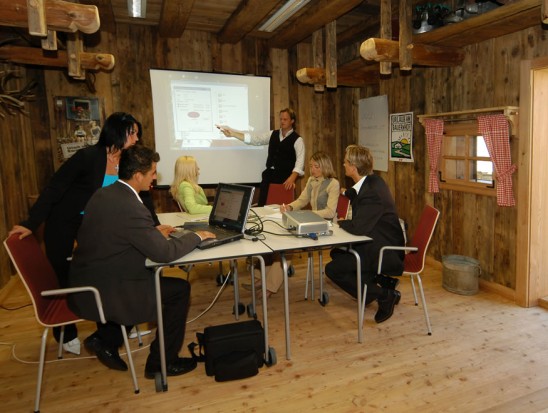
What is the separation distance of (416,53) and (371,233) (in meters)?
1.66

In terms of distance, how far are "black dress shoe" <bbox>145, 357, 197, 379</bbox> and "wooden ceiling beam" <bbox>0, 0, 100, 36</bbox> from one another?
6.82 ft

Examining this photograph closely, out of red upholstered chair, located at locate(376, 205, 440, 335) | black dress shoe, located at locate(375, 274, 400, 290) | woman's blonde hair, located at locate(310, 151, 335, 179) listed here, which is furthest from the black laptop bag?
woman's blonde hair, located at locate(310, 151, 335, 179)

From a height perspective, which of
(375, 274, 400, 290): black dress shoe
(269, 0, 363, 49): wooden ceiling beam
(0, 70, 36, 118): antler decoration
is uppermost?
(269, 0, 363, 49): wooden ceiling beam

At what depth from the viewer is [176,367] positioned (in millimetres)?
2332

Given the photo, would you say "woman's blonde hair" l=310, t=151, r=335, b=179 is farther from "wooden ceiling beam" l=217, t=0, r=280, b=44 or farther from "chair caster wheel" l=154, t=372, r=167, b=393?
"chair caster wheel" l=154, t=372, r=167, b=393

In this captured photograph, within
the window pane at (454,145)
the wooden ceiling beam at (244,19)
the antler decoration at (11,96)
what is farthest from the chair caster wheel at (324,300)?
the antler decoration at (11,96)

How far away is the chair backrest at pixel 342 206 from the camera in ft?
11.9

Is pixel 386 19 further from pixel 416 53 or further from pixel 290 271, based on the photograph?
pixel 290 271

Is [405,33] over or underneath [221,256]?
over

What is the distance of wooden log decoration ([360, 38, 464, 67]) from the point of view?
3.14 metres

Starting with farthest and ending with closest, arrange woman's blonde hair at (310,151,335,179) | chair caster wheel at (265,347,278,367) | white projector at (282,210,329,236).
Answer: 1. woman's blonde hair at (310,151,335,179)
2. white projector at (282,210,329,236)
3. chair caster wheel at (265,347,278,367)

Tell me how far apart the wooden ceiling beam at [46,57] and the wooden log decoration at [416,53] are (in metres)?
2.35

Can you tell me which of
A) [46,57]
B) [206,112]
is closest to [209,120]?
[206,112]

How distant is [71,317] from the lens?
2.10 meters
